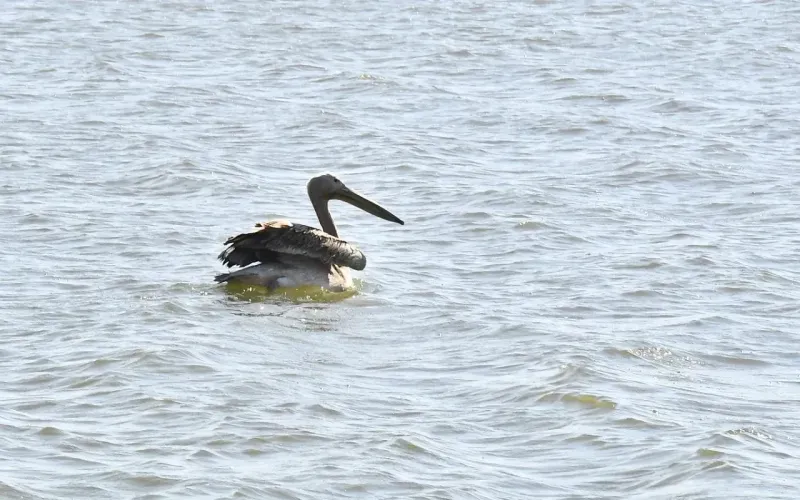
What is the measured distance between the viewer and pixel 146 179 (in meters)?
14.3

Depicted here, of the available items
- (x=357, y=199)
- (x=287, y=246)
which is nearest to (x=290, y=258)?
(x=287, y=246)

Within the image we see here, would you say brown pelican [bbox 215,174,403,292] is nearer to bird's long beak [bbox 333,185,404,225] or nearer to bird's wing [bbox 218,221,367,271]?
bird's wing [bbox 218,221,367,271]

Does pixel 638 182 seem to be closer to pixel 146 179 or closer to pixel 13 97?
pixel 146 179

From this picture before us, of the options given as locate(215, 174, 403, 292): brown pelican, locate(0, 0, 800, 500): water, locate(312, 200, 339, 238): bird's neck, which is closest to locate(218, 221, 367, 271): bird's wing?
locate(215, 174, 403, 292): brown pelican

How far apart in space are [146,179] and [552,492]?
25.6 feet

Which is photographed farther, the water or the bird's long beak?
the bird's long beak

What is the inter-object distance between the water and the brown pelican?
0.80ft

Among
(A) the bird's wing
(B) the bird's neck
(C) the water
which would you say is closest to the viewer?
(C) the water

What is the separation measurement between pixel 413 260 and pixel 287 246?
1.42 metres

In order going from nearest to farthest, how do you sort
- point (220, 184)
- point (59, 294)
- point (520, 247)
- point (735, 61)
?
point (59, 294)
point (520, 247)
point (220, 184)
point (735, 61)

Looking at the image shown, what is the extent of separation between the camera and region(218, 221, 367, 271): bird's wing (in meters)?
10.9

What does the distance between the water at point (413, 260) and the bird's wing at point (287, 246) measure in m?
0.29

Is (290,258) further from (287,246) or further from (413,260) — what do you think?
(413,260)

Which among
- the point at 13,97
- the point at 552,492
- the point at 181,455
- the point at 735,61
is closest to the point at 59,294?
the point at 181,455
